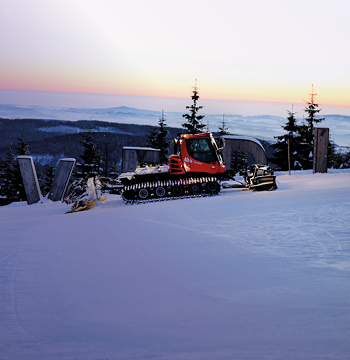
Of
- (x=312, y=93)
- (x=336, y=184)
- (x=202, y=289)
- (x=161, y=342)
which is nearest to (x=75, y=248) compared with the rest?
(x=202, y=289)

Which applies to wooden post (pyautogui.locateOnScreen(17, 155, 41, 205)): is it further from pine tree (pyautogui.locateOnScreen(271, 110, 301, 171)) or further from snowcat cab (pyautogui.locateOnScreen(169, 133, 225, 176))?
pine tree (pyautogui.locateOnScreen(271, 110, 301, 171))

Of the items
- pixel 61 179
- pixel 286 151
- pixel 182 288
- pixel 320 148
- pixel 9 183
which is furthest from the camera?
pixel 9 183

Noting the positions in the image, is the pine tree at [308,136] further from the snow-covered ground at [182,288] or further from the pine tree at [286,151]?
the snow-covered ground at [182,288]

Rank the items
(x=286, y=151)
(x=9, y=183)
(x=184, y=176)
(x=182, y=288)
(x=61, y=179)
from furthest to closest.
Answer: (x=9, y=183)
(x=286, y=151)
(x=61, y=179)
(x=184, y=176)
(x=182, y=288)

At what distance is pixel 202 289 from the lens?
424 centimetres

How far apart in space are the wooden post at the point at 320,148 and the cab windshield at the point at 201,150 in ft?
18.1

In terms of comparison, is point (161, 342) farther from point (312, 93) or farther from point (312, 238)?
point (312, 93)

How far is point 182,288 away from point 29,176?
9.81 metres

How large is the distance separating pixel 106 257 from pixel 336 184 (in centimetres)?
904

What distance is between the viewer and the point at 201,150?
1252cm

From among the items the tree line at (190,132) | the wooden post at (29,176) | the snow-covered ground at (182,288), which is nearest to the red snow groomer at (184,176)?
the wooden post at (29,176)

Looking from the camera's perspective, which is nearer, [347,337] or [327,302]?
[347,337]

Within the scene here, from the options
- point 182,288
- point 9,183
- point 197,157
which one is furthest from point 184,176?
point 9,183

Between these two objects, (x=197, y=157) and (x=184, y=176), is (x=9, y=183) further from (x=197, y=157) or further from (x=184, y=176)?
(x=197, y=157)
